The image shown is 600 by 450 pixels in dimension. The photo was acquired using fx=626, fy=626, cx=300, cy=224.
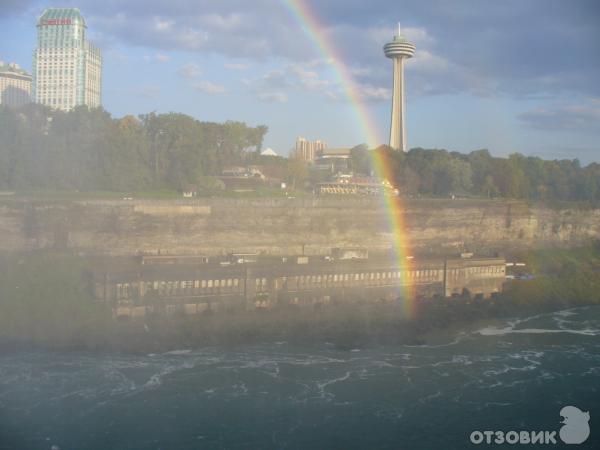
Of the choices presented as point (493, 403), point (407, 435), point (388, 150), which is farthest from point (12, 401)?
point (388, 150)

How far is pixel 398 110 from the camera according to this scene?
47781 millimetres

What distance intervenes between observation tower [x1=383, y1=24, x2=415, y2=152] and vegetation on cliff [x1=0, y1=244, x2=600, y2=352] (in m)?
28.8

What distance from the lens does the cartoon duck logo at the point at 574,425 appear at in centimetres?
1055

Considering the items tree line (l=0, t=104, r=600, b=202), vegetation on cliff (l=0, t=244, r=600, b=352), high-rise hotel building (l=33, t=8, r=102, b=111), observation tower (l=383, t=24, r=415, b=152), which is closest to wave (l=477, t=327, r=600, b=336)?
vegetation on cliff (l=0, t=244, r=600, b=352)

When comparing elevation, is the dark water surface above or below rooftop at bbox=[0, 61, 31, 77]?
below

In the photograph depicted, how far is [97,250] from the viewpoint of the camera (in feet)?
66.5

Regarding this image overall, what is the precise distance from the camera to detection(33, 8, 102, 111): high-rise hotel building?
5053 centimetres

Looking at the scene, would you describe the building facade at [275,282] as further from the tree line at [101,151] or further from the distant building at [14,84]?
the distant building at [14,84]

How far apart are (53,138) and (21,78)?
3623 cm

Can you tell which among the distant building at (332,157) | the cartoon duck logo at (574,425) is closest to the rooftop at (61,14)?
the distant building at (332,157)

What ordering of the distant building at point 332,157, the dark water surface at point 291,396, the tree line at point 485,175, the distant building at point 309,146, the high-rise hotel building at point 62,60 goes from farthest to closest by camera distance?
the distant building at point 309,146 < the distant building at point 332,157 < the high-rise hotel building at point 62,60 < the tree line at point 485,175 < the dark water surface at point 291,396
